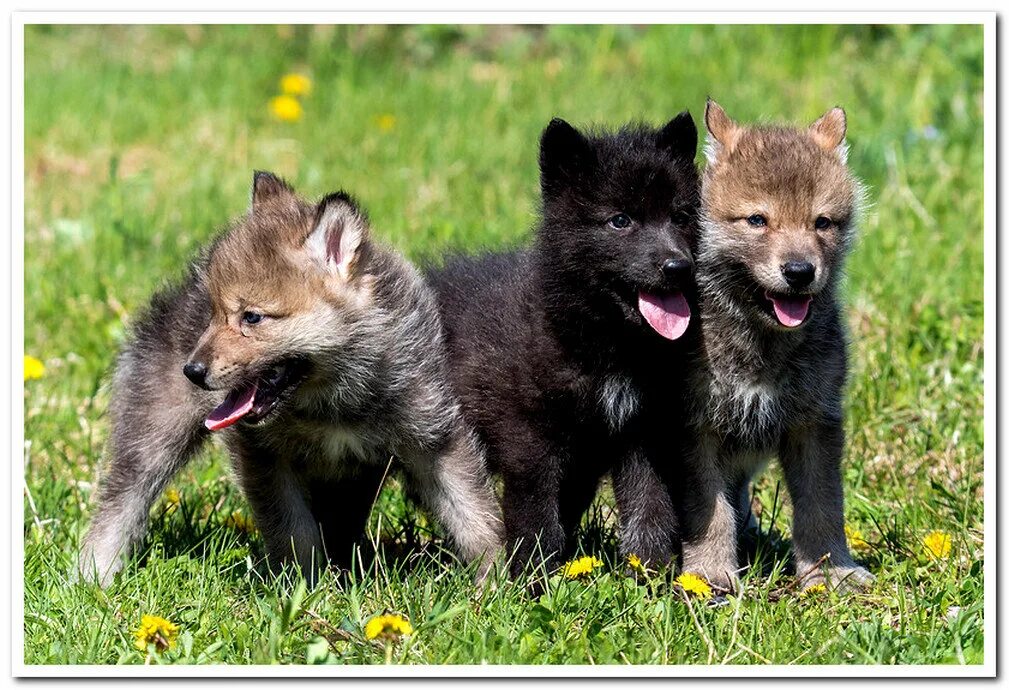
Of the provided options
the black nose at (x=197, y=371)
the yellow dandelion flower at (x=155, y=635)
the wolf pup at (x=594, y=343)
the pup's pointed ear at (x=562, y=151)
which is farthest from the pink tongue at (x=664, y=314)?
the yellow dandelion flower at (x=155, y=635)

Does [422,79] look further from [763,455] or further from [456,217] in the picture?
[763,455]

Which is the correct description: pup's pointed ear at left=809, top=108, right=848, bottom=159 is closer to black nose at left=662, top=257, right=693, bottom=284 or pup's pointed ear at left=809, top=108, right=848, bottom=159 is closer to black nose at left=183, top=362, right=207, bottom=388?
black nose at left=662, top=257, right=693, bottom=284

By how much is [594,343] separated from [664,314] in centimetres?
31

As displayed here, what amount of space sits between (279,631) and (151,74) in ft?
24.0

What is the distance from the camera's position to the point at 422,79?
1082 cm

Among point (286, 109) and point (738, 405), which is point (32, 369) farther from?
point (286, 109)

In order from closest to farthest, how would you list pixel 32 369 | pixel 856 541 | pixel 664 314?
pixel 664 314 < pixel 856 541 < pixel 32 369

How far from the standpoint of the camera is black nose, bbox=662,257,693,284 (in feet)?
16.4

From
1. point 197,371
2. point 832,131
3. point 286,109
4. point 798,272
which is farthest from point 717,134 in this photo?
point 286,109

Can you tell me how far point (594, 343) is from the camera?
5.30 meters

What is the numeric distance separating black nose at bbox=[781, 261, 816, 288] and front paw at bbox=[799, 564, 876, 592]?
43.8 inches

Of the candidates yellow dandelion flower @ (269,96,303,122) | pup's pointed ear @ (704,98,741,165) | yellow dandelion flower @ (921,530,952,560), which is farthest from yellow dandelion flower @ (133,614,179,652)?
yellow dandelion flower @ (269,96,303,122)

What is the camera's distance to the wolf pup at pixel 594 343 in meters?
5.13

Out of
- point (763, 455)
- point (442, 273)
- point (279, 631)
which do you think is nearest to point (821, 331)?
point (763, 455)
